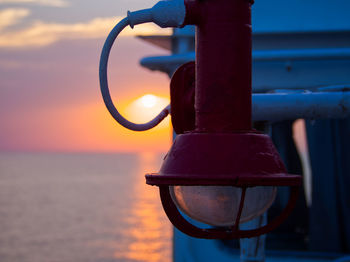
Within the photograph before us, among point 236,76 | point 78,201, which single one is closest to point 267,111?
point 236,76

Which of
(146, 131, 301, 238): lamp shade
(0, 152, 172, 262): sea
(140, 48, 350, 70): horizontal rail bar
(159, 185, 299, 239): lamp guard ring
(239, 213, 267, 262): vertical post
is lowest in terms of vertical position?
(0, 152, 172, 262): sea

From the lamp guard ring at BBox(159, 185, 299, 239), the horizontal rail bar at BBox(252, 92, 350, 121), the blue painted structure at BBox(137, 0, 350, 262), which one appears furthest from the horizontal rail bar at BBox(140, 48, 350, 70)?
the lamp guard ring at BBox(159, 185, 299, 239)

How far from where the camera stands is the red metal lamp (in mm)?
1483

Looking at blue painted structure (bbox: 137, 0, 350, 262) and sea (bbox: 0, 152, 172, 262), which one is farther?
sea (bbox: 0, 152, 172, 262)

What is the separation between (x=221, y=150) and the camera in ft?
4.93

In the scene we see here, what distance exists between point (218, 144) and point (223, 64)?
8.6 inches

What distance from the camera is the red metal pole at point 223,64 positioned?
1592mm

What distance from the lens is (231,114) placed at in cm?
159

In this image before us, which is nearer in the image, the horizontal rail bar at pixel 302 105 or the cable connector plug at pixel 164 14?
the cable connector plug at pixel 164 14

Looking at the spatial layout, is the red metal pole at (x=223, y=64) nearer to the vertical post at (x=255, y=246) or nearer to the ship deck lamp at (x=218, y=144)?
the ship deck lamp at (x=218, y=144)

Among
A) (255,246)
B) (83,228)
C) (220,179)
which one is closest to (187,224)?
(220,179)

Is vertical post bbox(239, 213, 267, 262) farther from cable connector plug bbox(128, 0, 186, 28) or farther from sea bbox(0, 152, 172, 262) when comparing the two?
sea bbox(0, 152, 172, 262)

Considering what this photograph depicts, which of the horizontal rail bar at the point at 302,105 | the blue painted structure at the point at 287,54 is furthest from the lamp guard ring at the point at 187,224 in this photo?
the blue painted structure at the point at 287,54

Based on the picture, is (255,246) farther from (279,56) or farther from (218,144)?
(279,56)
